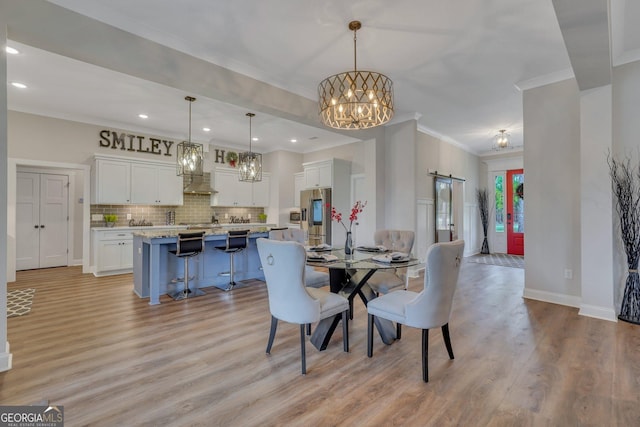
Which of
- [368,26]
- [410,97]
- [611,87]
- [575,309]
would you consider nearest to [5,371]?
[368,26]

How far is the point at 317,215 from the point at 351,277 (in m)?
3.85

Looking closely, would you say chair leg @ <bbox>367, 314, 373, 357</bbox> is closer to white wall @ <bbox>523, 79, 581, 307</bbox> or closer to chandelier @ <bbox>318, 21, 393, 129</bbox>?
chandelier @ <bbox>318, 21, 393, 129</bbox>

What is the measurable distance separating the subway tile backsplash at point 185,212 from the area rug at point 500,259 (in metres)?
5.88

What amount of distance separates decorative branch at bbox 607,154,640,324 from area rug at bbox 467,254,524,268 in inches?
129

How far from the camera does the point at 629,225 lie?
3244 mm

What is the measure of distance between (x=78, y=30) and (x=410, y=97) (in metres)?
4.08

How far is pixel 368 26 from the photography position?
285cm

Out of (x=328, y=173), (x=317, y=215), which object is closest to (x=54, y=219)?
(x=317, y=215)

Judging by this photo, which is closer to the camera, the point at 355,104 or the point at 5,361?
the point at 5,361

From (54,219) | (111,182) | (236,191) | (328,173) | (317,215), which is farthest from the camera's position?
(236,191)

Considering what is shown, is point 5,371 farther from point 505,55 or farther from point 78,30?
point 505,55

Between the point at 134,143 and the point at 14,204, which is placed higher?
the point at 134,143

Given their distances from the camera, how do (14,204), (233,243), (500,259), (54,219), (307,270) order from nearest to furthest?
(307,270) → (233,243) → (14,204) → (54,219) → (500,259)

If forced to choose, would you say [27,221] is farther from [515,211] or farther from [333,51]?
[515,211]
